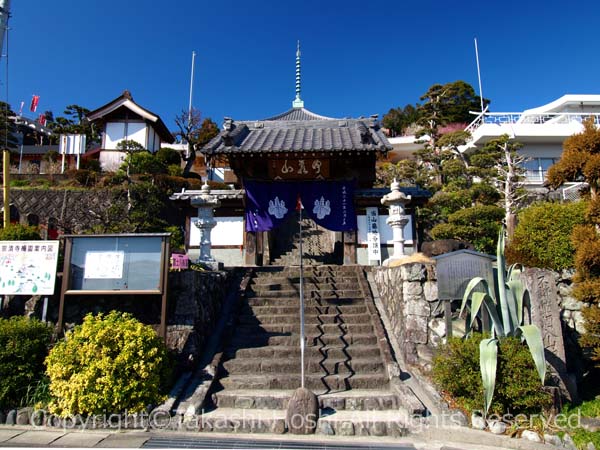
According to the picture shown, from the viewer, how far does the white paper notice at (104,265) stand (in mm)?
6691

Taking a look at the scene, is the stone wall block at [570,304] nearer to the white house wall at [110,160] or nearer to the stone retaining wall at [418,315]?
the stone retaining wall at [418,315]

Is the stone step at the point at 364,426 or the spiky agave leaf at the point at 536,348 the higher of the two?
the spiky agave leaf at the point at 536,348

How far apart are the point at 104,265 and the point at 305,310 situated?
168 inches

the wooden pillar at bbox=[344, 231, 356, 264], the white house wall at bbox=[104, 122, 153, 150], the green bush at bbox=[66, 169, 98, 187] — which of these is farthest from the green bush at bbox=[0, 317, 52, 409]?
the white house wall at bbox=[104, 122, 153, 150]

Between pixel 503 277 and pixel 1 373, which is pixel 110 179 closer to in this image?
pixel 1 373

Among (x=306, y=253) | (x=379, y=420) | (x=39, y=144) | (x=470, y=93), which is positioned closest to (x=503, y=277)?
(x=379, y=420)

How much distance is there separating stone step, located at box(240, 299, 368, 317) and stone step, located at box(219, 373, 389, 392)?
2.10 metres

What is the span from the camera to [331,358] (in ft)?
22.9

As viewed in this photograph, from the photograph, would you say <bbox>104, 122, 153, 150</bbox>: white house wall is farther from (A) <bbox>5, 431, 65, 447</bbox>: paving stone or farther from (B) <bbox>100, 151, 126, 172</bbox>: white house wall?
(A) <bbox>5, 431, 65, 447</bbox>: paving stone

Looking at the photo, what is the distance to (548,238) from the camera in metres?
8.51

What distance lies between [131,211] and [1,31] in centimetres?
800

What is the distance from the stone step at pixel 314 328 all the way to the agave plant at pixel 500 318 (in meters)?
2.24

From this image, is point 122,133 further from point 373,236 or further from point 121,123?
point 373,236

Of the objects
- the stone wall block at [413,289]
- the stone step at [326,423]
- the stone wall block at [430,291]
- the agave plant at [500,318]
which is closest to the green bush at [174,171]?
the stone wall block at [413,289]
